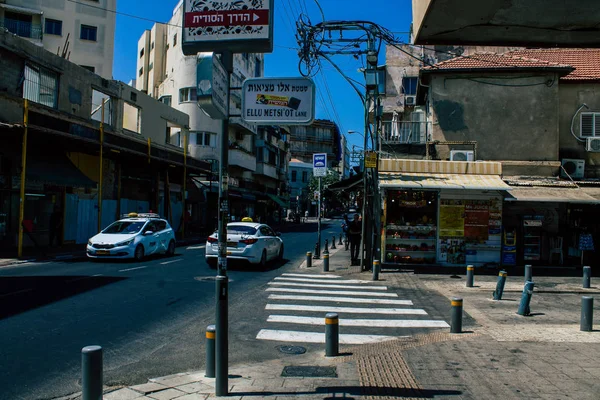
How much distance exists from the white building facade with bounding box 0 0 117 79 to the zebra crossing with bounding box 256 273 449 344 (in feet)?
113

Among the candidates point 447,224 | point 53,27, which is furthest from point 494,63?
point 53,27

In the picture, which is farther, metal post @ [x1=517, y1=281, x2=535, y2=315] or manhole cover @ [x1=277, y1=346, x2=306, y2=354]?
metal post @ [x1=517, y1=281, x2=535, y2=315]

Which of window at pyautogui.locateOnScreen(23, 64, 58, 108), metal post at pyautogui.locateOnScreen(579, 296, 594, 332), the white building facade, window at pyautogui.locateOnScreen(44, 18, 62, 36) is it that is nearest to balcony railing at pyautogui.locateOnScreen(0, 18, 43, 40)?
the white building facade

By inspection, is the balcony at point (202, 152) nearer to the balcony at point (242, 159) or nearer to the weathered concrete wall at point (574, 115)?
the balcony at point (242, 159)

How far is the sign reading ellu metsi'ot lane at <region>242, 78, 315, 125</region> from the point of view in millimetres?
4973

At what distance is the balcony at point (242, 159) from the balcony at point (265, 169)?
8.51ft

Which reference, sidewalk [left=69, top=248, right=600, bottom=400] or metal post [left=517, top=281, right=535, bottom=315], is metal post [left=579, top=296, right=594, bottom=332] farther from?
metal post [left=517, top=281, right=535, bottom=315]

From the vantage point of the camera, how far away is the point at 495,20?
475 cm

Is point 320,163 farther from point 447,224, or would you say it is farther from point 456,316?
point 456,316

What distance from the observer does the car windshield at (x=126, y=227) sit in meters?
18.2

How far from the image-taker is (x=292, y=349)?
722 centimetres

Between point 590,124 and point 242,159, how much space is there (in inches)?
1159

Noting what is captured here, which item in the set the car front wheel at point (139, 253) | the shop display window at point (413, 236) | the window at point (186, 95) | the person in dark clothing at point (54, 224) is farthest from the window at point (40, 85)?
the window at point (186, 95)

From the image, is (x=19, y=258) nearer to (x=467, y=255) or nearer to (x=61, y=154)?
(x=61, y=154)
